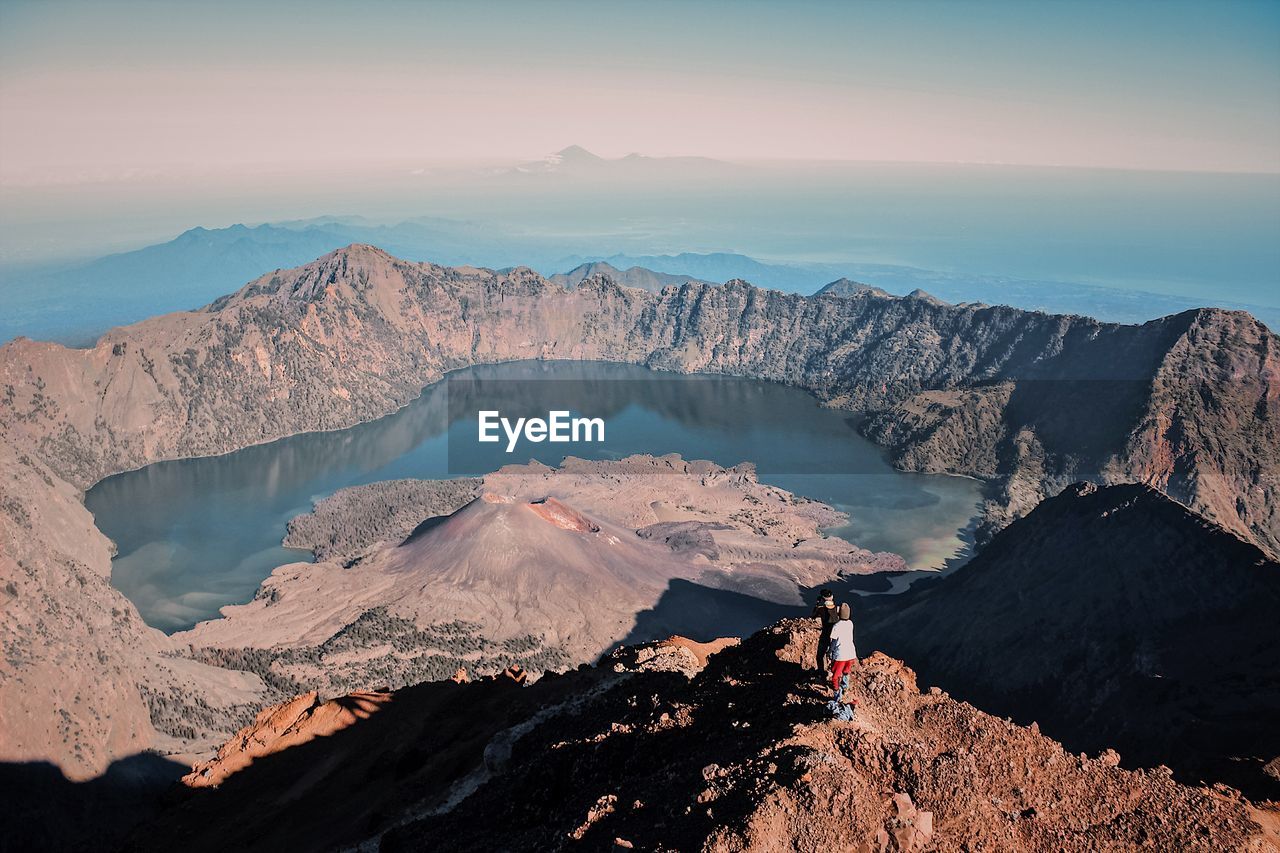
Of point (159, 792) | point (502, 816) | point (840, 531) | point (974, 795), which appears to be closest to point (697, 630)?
point (840, 531)

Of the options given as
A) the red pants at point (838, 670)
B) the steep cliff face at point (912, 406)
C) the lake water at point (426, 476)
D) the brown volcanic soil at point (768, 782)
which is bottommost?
the lake water at point (426, 476)

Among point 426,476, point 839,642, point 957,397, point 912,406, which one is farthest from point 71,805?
point 957,397

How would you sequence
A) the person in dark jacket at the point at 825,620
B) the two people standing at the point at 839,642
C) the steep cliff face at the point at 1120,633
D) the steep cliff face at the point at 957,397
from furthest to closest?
the steep cliff face at the point at 957,397 → the steep cliff face at the point at 1120,633 → the person in dark jacket at the point at 825,620 → the two people standing at the point at 839,642

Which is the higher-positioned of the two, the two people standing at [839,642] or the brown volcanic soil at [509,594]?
the two people standing at [839,642]

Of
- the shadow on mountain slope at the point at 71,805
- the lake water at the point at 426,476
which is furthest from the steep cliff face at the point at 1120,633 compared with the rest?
the shadow on mountain slope at the point at 71,805

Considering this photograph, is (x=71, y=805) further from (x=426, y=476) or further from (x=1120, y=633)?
(x=426, y=476)

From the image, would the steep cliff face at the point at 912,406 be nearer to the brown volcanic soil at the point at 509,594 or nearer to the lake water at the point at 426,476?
the lake water at the point at 426,476
